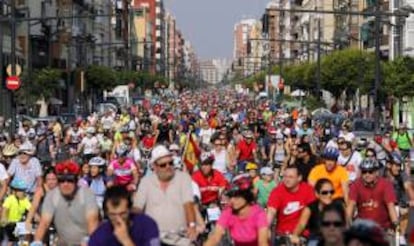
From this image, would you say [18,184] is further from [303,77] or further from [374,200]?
[303,77]

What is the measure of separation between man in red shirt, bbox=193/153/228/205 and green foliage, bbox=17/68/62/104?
42.0m

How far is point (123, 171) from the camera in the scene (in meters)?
18.2

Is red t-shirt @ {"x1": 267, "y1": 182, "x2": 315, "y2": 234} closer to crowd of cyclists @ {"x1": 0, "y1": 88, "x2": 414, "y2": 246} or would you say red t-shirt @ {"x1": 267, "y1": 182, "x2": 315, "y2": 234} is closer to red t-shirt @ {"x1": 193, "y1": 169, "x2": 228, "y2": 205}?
crowd of cyclists @ {"x1": 0, "y1": 88, "x2": 414, "y2": 246}

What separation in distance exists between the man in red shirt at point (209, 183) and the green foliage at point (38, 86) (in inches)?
1655

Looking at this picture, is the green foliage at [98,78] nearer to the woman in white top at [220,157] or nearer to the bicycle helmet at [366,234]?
the woman in white top at [220,157]

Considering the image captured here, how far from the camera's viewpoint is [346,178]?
1451 cm

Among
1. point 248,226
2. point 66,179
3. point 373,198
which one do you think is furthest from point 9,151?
point 248,226

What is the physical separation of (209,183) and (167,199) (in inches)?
241

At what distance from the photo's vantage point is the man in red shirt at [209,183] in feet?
52.5

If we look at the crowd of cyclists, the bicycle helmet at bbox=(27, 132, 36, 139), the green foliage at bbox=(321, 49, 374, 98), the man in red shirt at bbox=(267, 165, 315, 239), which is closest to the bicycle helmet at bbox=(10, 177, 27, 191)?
the crowd of cyclists

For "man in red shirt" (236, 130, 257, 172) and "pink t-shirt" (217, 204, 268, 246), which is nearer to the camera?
"pink t-shirt" (217, 204, 268, 246)

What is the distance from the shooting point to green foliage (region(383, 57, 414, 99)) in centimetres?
4850

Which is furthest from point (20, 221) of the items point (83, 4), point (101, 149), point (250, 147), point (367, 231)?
point (83, 4)

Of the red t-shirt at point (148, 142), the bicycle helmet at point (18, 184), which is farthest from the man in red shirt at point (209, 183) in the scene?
the red t-shirt at point (148, 142)
